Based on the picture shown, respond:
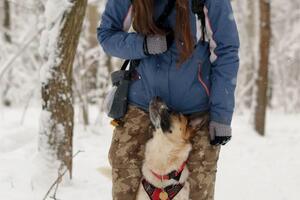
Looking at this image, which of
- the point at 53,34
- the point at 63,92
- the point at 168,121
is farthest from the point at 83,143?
the point at 168,121

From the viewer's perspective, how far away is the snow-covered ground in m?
6.00

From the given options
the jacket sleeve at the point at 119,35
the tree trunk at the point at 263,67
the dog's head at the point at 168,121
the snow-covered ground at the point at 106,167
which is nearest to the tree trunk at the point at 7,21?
the snow-covered ground at the point at 106,167

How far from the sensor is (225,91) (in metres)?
3.46

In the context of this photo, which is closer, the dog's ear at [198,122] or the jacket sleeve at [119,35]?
the jacket sleeve at [119,35]

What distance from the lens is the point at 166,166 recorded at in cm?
380

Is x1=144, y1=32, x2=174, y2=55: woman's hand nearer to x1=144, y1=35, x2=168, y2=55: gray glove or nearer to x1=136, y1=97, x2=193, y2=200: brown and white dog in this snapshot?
x1=144, y1=35, x2=168, y2=55: gray glove

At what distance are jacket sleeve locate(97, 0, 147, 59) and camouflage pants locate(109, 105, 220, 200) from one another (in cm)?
41

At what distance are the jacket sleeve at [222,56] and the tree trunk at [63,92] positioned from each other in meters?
2.62

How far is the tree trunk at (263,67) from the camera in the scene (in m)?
12.5

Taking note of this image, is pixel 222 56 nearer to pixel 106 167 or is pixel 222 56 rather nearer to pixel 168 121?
pixel 168 121

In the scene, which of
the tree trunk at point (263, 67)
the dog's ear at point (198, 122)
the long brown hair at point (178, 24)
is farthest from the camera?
the tree trunk at point (263, 67)

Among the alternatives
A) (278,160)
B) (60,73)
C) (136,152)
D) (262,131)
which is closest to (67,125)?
(60,73)

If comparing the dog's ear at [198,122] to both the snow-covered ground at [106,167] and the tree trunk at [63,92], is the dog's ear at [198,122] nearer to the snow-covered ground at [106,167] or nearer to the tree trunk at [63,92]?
the snow-covered ground at [106,167]

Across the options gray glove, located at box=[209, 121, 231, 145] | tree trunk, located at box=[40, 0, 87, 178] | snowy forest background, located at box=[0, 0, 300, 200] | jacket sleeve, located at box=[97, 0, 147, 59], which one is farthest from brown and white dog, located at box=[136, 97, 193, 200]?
tree trunk, located at box=[40, 0, 87, 178]
